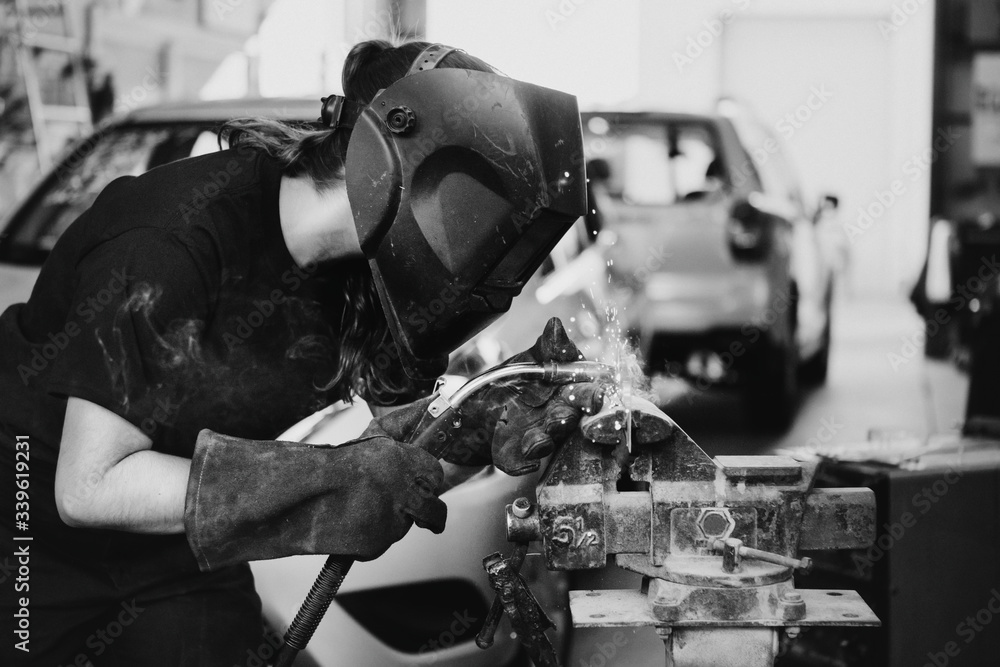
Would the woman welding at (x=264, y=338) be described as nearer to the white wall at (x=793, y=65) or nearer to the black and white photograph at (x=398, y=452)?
the black and white photograph at (x=398, y=452)

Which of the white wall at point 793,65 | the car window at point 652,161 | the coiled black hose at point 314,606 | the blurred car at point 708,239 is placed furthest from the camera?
the white wall at point 793,65

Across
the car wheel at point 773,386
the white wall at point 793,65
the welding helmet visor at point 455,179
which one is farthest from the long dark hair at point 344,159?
the white wall at point 793,65

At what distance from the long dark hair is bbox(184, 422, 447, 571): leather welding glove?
414mm

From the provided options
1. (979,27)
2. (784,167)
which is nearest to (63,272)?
(784,167)

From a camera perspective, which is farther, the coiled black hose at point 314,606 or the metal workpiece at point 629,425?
the coiled black hose at point 314,606

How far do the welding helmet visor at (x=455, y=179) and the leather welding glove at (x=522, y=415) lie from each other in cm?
16

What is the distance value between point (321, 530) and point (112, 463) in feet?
1.12

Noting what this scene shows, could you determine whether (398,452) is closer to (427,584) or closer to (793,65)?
(427,584)

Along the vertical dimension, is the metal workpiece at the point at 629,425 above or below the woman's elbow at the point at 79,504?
above

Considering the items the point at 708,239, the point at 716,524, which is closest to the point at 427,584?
the point at 716,524

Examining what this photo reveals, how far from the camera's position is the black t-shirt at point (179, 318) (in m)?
1.63

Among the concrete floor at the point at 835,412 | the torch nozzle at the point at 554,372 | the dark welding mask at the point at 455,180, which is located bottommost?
the concrete floor at the point at 835,412

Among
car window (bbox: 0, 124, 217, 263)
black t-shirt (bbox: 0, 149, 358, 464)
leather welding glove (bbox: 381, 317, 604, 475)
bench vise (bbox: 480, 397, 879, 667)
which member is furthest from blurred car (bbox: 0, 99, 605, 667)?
car window (bbox: 0, 124, 217, 263)

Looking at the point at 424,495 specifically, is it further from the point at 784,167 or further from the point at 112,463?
the point at 784,167
